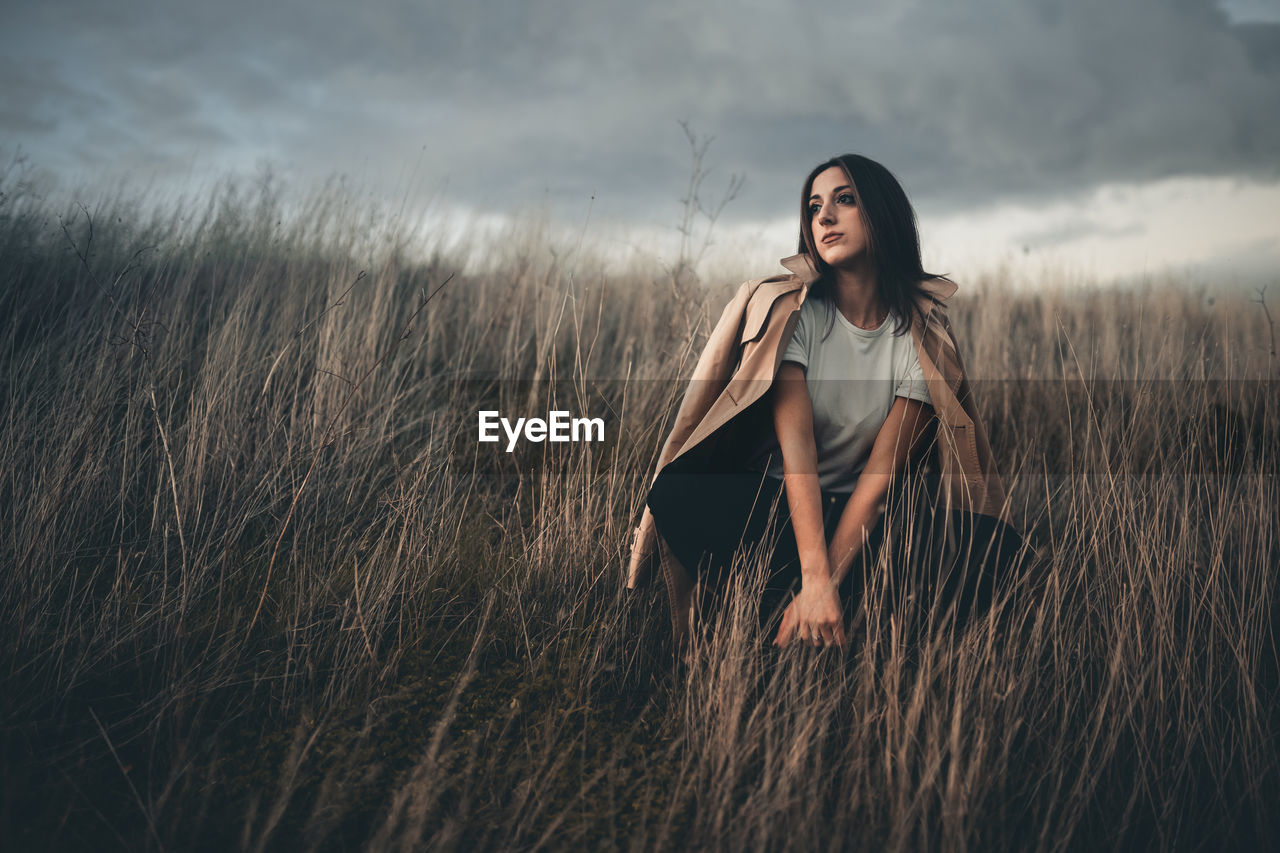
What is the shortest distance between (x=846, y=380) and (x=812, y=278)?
0.29 m

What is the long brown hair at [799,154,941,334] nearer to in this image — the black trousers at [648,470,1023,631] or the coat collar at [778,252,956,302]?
the coat collar at [778,252,956,302]

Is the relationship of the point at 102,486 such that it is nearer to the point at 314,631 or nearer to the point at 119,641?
the point at 119,641

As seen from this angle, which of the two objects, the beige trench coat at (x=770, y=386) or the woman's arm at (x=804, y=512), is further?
the beige trench coat at (x=770, y=386)

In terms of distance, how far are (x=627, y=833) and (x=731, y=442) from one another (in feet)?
3.21

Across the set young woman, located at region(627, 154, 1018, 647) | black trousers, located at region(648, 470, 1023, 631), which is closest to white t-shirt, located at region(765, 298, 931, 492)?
young woman, located at region(627, 154, 1018, 647)

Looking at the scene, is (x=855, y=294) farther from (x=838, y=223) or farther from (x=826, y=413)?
(x=826, y=413)

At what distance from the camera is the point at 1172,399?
336cm

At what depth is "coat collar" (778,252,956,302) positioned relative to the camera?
6.49ft

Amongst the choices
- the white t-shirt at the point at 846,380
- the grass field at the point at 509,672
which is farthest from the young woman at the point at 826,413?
the grass field at the point at 509,672

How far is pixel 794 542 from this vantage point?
1.98 meters

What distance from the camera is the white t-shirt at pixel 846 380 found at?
6.35ft

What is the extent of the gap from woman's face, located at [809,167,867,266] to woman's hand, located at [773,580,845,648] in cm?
86

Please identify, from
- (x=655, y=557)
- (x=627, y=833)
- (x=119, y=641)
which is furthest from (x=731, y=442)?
(x=119, y=641)

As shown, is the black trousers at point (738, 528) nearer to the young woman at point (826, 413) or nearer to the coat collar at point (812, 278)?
the young woman at point (826, 413)
